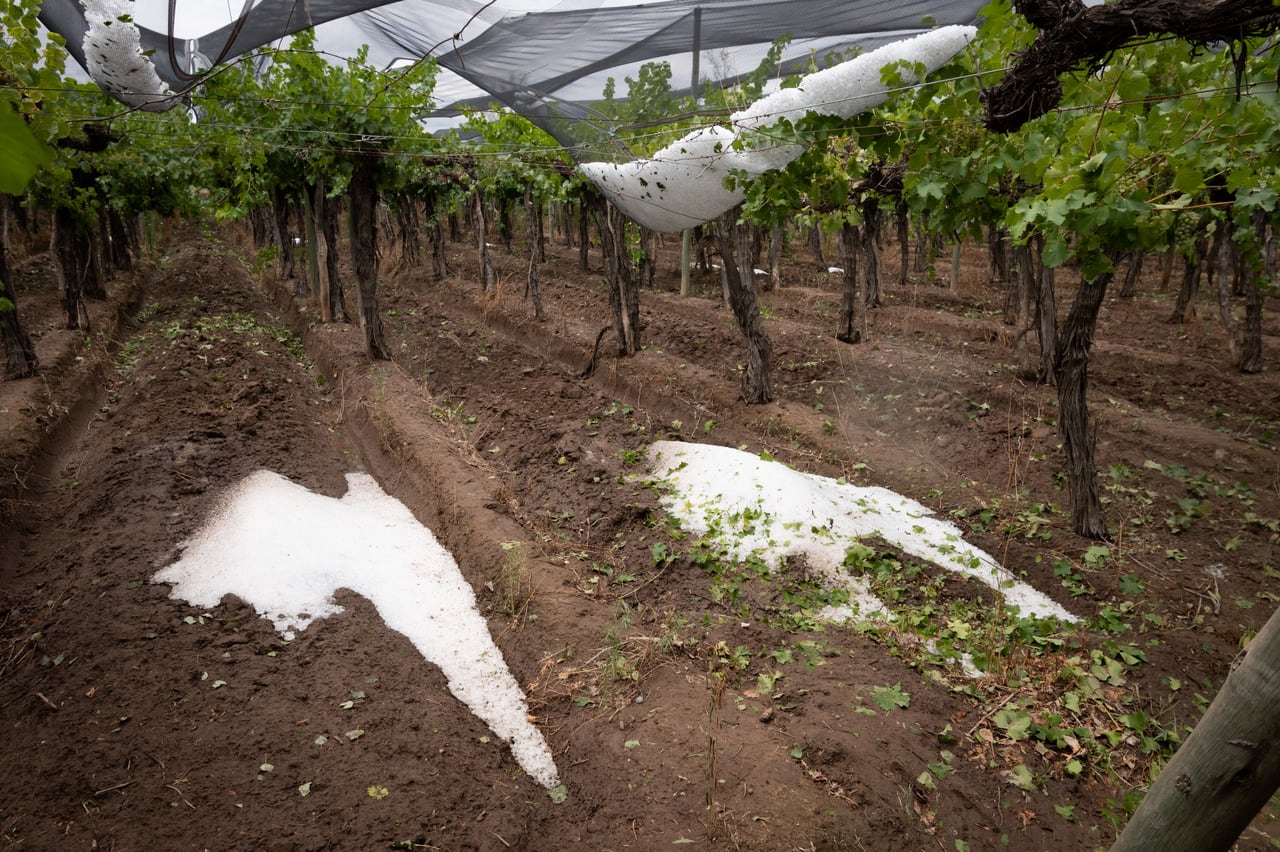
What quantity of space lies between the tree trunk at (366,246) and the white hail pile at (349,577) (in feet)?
16.1

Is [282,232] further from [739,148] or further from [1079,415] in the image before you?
[1079,415]

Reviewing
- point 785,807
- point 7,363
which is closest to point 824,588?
point 785,807

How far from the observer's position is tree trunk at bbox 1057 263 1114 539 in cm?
565

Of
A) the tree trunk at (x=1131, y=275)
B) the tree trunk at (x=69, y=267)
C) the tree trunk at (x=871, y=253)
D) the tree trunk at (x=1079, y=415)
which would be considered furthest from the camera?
the tree trunk at (x=1131, y=275)

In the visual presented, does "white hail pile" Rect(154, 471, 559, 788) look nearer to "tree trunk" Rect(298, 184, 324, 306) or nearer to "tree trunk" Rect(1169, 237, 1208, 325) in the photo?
"tree trunk" Rect(298, 184, 324, 306)

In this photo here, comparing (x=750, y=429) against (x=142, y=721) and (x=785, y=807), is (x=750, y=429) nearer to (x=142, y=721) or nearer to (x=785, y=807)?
(x=785, y=807)

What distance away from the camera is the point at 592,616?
5.00m

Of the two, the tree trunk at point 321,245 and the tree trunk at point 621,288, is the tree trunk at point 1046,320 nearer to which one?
the tree trunk at point 621,288

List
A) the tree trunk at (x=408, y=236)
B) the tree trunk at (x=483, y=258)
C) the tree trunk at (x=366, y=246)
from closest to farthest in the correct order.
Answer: the tree trunk at (x=366, y=246), the tree trunk at (x=483, y=258), the tree trunk at (x=408, y=236)

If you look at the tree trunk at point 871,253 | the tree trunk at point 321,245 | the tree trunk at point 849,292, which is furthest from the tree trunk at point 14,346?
the tree trunk at point 871,253

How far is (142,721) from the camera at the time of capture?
388cm

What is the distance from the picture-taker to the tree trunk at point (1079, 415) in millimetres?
5648

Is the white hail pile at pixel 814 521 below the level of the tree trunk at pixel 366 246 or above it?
below

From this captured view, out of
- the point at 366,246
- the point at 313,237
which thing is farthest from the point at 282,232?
the point at 366,246
